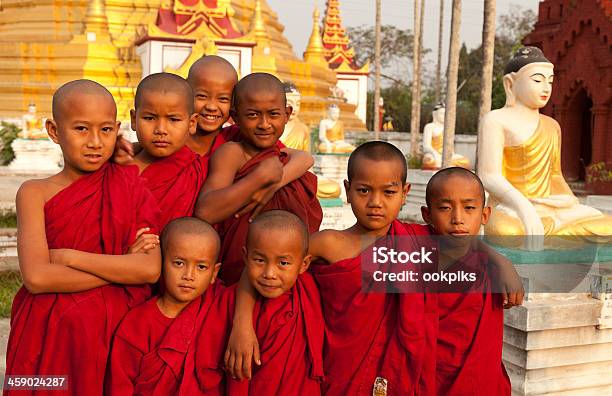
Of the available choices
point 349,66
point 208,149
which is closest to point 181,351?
point 208,149

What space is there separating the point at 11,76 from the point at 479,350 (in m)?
18.5

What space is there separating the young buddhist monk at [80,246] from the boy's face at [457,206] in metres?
1.07

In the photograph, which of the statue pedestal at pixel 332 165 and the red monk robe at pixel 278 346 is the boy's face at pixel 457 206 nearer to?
the red monk robe at pixel 278 346

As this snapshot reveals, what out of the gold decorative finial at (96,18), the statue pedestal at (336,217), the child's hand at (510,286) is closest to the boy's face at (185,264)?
the child's hand at (510,286)

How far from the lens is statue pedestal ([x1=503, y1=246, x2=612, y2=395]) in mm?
3939

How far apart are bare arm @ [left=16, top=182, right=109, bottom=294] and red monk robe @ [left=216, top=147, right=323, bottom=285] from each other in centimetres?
57

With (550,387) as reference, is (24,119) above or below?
above

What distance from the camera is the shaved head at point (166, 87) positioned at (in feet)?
8.25

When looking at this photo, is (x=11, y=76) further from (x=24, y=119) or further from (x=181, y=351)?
(x=181, y=351)

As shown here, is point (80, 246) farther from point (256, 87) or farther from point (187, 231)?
point (256, 87)

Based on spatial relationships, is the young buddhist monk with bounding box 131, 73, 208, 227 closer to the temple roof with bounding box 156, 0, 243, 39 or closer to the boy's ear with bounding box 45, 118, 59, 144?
the boy's ear with bounding box 45, 118, 59, 144

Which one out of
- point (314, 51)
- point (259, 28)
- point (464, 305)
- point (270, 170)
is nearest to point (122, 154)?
point (270, 170)

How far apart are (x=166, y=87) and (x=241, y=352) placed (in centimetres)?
98

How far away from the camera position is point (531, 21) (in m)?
38.2
